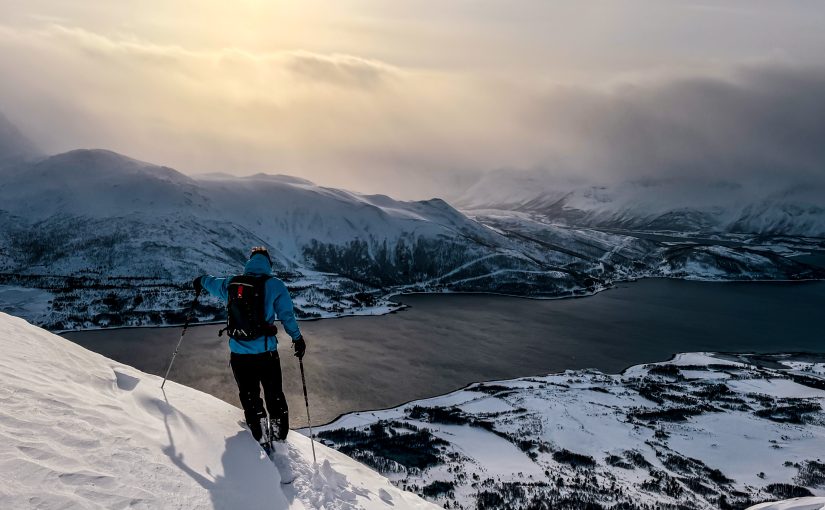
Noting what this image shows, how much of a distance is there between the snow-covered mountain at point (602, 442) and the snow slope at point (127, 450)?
134 feet

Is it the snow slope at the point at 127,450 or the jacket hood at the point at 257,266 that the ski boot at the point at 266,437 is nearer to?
the snow slope at the point at 127,450

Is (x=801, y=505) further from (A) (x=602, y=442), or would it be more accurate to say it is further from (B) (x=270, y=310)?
(A) (x=602, y=442)

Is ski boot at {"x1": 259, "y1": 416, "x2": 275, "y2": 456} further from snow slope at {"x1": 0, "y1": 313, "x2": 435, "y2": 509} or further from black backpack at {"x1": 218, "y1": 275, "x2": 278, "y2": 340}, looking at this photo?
black backpack at {"x1": 218, "y1": 275, "x2": 278, "y2": 340}

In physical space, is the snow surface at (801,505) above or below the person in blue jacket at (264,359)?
below

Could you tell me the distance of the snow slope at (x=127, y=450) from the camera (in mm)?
6859

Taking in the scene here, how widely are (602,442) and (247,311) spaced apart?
70790mm

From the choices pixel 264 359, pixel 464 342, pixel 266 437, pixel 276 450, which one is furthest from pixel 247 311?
pixel 464 342

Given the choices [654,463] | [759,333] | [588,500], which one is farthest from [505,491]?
[759,333]

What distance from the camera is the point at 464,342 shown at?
13075cm

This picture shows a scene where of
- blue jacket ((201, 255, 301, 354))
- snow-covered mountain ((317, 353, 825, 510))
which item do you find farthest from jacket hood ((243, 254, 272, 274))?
snow-covered mountain ((317, 353, 825, 510))

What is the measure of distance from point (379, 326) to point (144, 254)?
99.8 metres

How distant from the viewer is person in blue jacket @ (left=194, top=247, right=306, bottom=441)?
36.6 feet

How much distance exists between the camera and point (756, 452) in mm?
67812

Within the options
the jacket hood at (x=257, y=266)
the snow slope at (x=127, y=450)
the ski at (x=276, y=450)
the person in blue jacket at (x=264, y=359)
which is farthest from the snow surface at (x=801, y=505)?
the jacket hood at (x=257, y=266)
